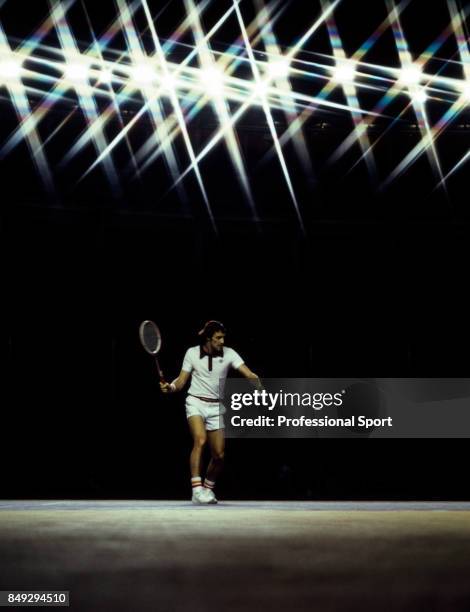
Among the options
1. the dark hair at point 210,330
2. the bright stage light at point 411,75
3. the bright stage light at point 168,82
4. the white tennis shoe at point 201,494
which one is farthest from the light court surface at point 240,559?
the bright stage light at point 168,82

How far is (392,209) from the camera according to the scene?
14.0 metres

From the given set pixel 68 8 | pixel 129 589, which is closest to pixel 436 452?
pixel 68 8

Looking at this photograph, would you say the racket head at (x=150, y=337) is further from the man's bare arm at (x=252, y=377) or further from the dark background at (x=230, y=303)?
the dark background at (x=230, y=303)

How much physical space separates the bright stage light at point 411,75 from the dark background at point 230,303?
1.34 meters

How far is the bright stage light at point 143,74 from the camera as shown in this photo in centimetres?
1137

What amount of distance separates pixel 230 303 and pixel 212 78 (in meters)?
3.27

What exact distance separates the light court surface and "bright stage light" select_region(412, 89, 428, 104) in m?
5.88

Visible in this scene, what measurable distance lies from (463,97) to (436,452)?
15.3ft

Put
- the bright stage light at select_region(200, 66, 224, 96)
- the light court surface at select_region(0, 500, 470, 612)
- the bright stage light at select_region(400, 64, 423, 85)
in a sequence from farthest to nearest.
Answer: the bright stage light at select_region(200, 66, 224, 96) < the bright stage light at select_region(400, 64, 423, 85) < the light court surface at select_region(0, 500, 470, 612)

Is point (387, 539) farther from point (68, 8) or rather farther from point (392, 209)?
point (392, 209)

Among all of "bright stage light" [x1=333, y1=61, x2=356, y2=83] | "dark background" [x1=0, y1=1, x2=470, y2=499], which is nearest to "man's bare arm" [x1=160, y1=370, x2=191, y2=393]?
"bright stage light" [x1=333, y1=61, x2=356, y2=83]

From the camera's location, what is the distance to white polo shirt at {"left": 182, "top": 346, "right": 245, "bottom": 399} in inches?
344

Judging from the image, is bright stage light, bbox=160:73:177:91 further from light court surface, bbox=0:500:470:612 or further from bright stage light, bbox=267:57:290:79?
light court surface, bbox=0:500:470:612

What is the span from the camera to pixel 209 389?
8.75 m
